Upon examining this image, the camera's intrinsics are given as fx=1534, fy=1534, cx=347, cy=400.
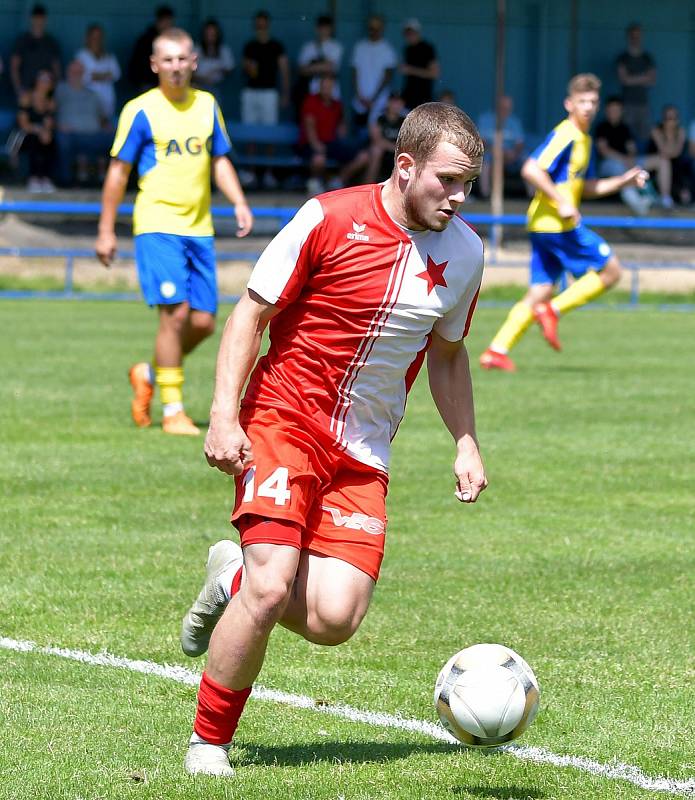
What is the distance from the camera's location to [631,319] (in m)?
21.0

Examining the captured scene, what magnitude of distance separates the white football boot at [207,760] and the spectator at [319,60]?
2299 centimetres

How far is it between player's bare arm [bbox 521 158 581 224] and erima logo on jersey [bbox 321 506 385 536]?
339 inches

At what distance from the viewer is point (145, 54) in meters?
25.2

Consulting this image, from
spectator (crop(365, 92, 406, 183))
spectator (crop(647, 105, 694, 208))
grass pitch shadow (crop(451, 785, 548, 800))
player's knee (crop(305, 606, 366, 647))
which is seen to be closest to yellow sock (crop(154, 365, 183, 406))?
player's knee (crop(305, 606, 366, 647))

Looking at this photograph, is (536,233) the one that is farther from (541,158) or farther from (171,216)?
(171,216)

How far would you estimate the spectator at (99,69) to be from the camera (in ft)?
83.4

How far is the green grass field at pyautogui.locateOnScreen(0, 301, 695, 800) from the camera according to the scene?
4078mm

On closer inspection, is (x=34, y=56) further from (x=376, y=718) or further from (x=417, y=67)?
(x=376, y=718)

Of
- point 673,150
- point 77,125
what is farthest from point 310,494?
point 673,150

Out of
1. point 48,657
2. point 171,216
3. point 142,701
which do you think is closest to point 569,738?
point 142,701

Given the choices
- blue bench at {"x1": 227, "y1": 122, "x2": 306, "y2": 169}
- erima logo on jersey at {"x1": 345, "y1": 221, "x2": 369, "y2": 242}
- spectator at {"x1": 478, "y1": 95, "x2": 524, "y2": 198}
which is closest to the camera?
erima logo on jersey at {"x1": 345, "y1": 221, "x2": 369, "y2": 242}

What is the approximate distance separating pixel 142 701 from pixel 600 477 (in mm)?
4578

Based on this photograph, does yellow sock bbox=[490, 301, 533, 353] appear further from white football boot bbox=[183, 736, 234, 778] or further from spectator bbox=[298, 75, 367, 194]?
spectator bbox=[298, 75, 367, 194]

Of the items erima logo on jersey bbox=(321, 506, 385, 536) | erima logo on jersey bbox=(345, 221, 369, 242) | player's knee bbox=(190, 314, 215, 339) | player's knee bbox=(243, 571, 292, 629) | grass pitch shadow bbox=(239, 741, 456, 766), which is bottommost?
player's knee bbox=(190, 314, 215, 339)
